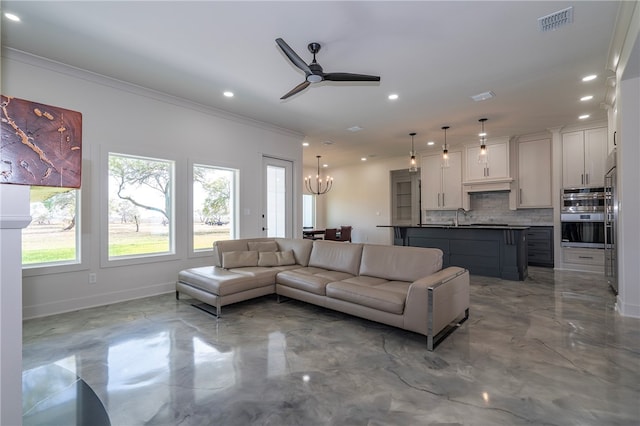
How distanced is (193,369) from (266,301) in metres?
1.83

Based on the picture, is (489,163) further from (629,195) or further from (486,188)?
(629,195)

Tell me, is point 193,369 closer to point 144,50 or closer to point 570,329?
point 144,50

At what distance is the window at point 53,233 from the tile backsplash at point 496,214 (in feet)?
25.7

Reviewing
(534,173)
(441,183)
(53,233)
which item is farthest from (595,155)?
(53,233)

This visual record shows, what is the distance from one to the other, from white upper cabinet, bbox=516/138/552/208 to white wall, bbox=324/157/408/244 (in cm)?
302

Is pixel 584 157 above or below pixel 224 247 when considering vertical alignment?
above

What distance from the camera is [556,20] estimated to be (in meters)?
2.73

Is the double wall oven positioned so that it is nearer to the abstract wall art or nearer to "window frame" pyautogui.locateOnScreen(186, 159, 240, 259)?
"window frame" pyautogui.locateOnScreen(186, 159, 240, 259)

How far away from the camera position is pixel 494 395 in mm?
1958

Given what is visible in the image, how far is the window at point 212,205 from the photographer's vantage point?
5000 millimetres

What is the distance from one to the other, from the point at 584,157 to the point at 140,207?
26.6ft

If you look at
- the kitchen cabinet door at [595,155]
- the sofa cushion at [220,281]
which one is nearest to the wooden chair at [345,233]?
the sofa cushion at [220,281]

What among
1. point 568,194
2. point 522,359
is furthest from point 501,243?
point 522,359

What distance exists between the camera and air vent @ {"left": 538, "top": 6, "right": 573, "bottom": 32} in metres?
2.65
